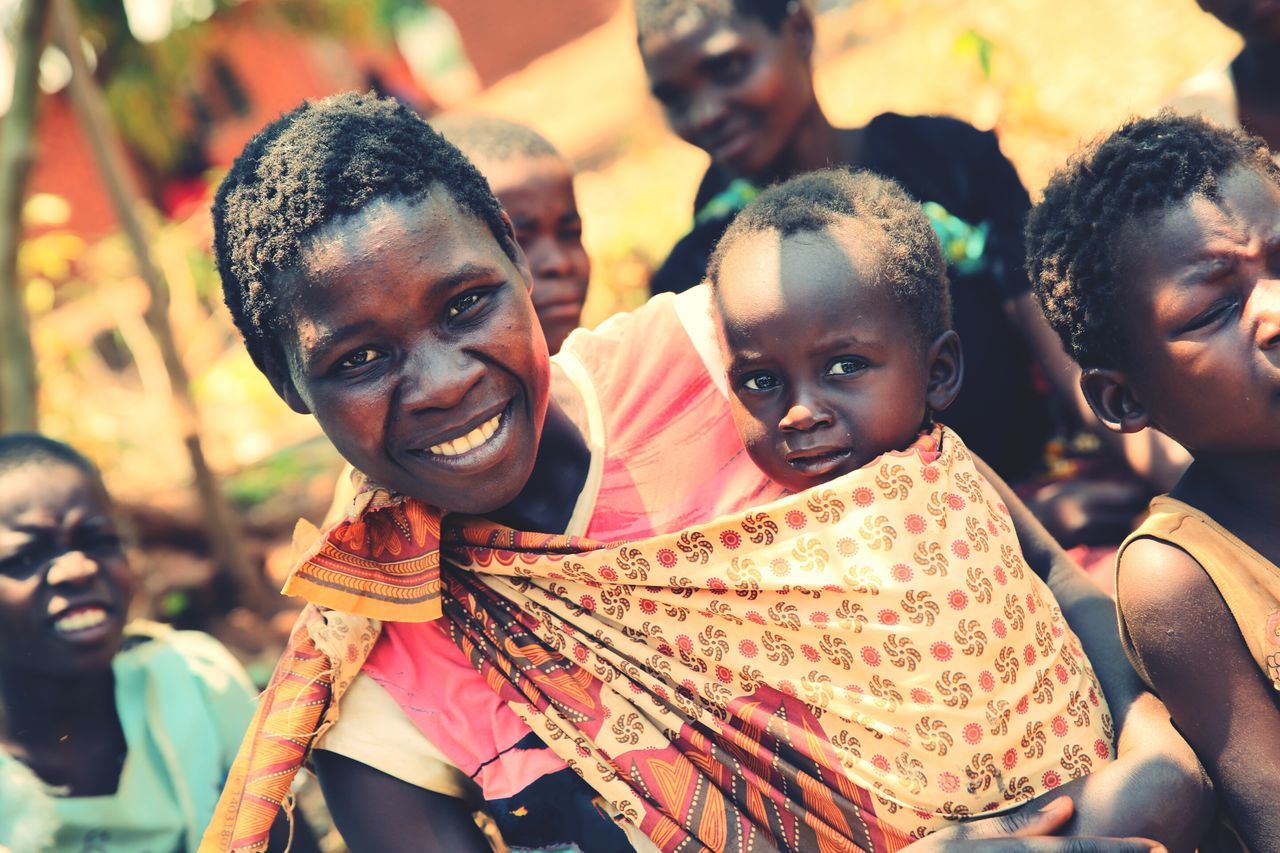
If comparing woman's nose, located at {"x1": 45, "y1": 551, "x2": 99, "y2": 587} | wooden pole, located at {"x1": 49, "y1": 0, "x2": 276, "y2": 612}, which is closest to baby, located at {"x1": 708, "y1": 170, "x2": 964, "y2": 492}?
woman's nose, located at {"x1": 45, "y1": 551, "x2": 99, "y2": 587}

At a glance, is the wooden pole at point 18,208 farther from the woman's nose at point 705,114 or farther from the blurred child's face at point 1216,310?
the blurred child's face at point 1216,310

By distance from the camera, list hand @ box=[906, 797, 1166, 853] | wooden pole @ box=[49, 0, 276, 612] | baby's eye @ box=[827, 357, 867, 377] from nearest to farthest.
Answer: hand @ box=[906, 797, 1166, 853]
baby's eye @ box=[827, 357, 867, 377]
wooden pole @ box=[49, 0, 276, 612]

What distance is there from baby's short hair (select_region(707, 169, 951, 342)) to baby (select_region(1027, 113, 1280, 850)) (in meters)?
0.25

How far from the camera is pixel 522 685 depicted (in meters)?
2.13

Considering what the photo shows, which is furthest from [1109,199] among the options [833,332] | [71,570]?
[71,570]

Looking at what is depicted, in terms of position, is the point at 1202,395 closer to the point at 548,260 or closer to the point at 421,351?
the point at 421,351

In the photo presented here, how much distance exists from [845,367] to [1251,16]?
5.68 ft

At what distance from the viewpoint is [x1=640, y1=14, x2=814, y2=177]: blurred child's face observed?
3.54m

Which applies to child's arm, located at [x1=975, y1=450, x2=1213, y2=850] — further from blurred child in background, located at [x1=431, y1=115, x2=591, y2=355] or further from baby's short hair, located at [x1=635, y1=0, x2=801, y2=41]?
baby's short hair, located at [x1=635, y1=0, x2=801, y2=41]

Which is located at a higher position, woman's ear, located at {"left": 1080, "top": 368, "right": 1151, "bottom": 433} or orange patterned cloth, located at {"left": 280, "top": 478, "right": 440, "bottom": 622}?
orange patterned cloth, located at {"left": 280, "top": 478, "right": 440, "bottom": 622}

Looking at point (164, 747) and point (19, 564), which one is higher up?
point (19, 564)

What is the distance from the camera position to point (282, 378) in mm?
2178

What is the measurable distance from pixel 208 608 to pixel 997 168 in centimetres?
409

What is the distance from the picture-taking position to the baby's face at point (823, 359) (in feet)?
7.11
